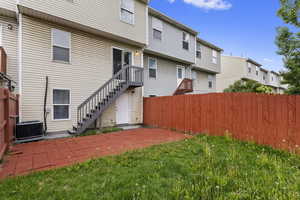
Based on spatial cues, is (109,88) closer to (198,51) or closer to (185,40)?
(185,40)

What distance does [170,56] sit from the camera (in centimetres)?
1209

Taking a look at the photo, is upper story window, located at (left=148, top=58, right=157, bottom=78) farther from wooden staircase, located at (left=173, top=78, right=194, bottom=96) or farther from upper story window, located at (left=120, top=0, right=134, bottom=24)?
upper story window, located at (left=120, top=0, right=134, bottom=24)

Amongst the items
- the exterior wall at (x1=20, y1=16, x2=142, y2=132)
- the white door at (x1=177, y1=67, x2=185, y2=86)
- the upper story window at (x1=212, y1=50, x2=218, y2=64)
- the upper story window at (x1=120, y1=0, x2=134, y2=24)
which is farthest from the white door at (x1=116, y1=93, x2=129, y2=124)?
the upper story window at (x1=212, y1=50, x2=218, y2=64)

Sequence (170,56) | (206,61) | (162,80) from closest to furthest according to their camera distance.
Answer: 1. (170,56)
2. (162,80)
3. (206,61)

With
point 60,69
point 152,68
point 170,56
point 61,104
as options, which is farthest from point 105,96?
point 170,56

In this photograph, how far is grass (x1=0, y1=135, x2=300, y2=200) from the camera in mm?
2316

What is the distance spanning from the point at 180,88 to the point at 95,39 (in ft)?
24.4

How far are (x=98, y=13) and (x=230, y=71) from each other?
19.9 m

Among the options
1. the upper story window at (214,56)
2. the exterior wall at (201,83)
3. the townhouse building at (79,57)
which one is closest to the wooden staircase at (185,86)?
the townhouse building at (79,57)

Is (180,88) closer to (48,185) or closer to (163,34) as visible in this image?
(163,34)

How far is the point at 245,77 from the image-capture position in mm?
21125

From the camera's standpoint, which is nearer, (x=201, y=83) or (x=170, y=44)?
(x=170, y=44)

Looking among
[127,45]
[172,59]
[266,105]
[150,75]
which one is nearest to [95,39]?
[127,45]

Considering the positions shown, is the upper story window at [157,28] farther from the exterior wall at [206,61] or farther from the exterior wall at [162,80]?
the exterior wall at [206,61]
